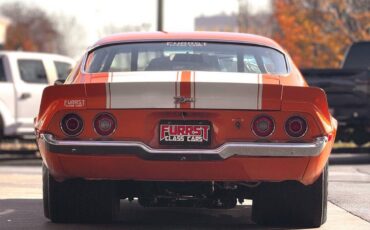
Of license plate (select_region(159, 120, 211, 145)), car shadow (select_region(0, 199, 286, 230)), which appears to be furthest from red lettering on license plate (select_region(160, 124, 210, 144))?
car shadow (select_region(0, 199, 286, 230))

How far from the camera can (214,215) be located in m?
8.05

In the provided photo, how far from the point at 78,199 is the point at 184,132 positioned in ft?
3.66

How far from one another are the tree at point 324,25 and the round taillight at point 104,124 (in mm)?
26037

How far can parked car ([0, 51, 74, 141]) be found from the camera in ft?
55.9

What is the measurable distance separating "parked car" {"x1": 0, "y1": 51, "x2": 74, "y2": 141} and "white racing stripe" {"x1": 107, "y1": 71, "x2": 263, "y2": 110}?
10.9m

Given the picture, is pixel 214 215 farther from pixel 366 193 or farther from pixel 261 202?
pixel 366 193

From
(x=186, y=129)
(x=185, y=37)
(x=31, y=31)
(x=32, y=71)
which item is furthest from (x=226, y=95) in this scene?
(x=31, y=31)

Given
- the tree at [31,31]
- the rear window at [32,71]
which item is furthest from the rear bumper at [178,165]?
the tree at [31,31]

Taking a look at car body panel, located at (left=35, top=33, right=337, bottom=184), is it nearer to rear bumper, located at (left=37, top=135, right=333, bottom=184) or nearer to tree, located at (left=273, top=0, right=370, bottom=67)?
rear bumper, located at (left=37, top=135, right=333, bottom=184)

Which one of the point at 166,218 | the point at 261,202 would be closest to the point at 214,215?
the point at 166,218

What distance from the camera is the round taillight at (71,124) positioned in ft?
20.7

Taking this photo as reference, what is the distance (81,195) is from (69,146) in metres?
0.73

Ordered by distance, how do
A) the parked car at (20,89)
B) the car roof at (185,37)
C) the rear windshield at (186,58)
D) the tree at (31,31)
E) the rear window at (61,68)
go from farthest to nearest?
the tree at (31,31) → the rear window at (61,68) → the parked car at (20,89) → the car roof at (185,37) → the rear windshield at (186,58)

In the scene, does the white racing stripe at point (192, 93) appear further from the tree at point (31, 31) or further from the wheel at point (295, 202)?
the tree at point (31, 31)
